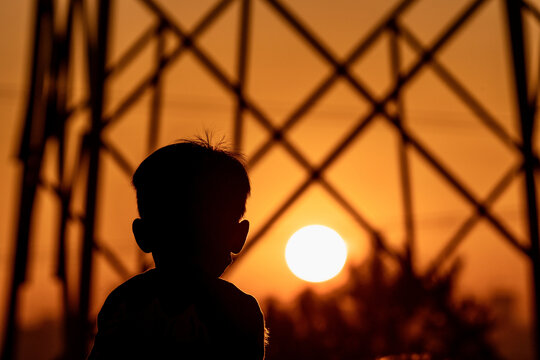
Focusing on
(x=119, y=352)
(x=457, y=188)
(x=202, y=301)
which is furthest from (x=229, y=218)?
(x=457, y=188)

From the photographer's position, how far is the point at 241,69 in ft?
20.6

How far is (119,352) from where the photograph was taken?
1.88 m

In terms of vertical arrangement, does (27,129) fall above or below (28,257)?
above

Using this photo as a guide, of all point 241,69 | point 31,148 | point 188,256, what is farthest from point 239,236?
point 31,148

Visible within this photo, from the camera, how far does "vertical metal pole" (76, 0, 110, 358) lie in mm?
4785

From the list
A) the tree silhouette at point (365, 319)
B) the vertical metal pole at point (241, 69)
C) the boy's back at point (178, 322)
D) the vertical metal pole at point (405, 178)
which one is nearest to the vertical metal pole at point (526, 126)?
the vertical metal pole at point (241, 69)

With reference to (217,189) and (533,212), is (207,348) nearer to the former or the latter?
(217,189)

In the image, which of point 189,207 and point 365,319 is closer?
point 189,207

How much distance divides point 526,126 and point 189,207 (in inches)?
156

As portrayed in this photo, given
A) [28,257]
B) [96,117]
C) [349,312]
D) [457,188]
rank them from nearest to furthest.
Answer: [96,117] → [457,188] → [28,257] → [349,312]

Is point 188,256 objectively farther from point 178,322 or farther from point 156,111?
point 156,111

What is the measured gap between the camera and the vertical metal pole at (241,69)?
5.78 m

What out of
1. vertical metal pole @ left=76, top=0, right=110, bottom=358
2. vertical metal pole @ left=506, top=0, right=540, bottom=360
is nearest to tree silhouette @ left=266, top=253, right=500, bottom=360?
vertical metal pole @ left=506, top=0, right=540, bottom=360

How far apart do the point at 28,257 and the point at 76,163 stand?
1478 mm
